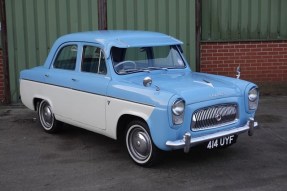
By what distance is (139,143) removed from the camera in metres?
5.87

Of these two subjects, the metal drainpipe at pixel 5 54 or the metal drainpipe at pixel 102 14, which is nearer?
the metal drainpipe at pixel 5 54

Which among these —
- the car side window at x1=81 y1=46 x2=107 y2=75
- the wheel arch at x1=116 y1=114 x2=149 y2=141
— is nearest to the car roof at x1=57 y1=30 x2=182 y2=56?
the car side window at x1=81 y1=46 x2=107 y2=75

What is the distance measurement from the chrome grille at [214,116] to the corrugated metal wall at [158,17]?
4636 mm

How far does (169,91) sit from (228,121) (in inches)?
36.4

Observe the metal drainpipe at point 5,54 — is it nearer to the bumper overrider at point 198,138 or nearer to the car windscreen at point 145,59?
the car windscreen at point 145,59

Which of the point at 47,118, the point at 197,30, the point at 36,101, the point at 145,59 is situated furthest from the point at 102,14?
the point at 145,59

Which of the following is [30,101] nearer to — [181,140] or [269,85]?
[181,140]

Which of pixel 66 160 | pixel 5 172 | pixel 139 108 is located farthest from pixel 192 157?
pixel 5 172

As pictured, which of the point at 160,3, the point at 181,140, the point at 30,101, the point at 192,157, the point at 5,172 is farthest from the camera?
the point at 160,3

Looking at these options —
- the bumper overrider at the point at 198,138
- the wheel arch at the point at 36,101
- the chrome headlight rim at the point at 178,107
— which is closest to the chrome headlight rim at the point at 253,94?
the bumper overrider at the point at 198,138

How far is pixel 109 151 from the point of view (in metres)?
6.62

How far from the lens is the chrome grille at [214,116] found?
18.3 feet

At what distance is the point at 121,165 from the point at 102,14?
189 inches

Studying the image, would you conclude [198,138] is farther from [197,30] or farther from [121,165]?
[197,30]
